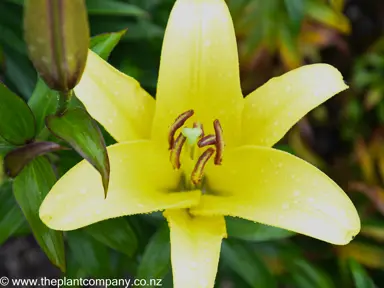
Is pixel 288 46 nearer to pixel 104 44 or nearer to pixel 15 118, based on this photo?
pixel 104 44

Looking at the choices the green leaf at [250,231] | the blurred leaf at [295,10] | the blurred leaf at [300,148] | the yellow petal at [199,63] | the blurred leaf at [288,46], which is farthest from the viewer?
the blurred leaf at [300,148]

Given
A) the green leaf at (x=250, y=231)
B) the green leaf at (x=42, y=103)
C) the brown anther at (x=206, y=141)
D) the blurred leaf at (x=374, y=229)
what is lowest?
the blurred leaf at (x=374, y=229)

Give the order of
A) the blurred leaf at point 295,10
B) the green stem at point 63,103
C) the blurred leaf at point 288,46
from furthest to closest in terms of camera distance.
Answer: the blurred leaf at point 288,46 < the blurred leaf at point 295,10 < the green stem at point 63,103

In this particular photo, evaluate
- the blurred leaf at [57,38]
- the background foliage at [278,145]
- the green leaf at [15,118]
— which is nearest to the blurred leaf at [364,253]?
the background foliage at [278,145]

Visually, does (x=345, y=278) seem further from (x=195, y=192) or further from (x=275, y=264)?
(x=195, y=192)

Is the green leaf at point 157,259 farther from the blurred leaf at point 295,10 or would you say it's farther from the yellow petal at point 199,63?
the blurred leaf at point 295,10

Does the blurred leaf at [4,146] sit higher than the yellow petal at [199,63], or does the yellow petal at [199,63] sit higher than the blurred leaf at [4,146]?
the yellow petal at [199,63]

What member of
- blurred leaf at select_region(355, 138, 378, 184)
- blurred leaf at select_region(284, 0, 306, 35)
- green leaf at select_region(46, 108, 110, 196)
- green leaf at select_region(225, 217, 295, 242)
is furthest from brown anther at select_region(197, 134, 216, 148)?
blurred leaf at select_region(355, 138, 378, 184)
